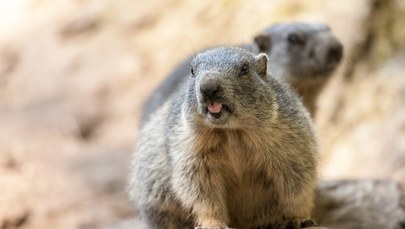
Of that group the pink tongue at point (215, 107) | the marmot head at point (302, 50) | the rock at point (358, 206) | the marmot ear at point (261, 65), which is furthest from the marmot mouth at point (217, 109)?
the marmot head at point (302, 50)

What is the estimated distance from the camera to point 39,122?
860 cm

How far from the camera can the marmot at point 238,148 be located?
14.3 feet

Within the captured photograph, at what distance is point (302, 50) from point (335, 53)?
0.35m

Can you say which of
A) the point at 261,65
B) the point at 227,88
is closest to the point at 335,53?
the point at 261,65

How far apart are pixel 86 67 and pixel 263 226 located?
16.7 ft

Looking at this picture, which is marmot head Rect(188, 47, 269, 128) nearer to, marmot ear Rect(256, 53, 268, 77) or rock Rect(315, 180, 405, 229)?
marmot ear Rect(256, 53, 268, 77)

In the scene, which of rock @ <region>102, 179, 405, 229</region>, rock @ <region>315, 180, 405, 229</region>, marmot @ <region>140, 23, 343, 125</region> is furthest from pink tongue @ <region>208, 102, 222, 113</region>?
marmot @ <region>140, 23, 343, 125</region>

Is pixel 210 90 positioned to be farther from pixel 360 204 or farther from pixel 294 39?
pixel 294 39

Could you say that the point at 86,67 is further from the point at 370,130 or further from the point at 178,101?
the point at 178,101

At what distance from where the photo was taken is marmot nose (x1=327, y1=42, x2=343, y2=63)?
281 inches

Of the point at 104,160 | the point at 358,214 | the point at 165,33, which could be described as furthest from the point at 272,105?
the point at 165,33

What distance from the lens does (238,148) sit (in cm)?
461

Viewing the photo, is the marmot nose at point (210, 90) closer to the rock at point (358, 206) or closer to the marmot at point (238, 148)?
the marmot at point (238, 148)

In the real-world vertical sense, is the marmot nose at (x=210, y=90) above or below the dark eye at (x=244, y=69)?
below
